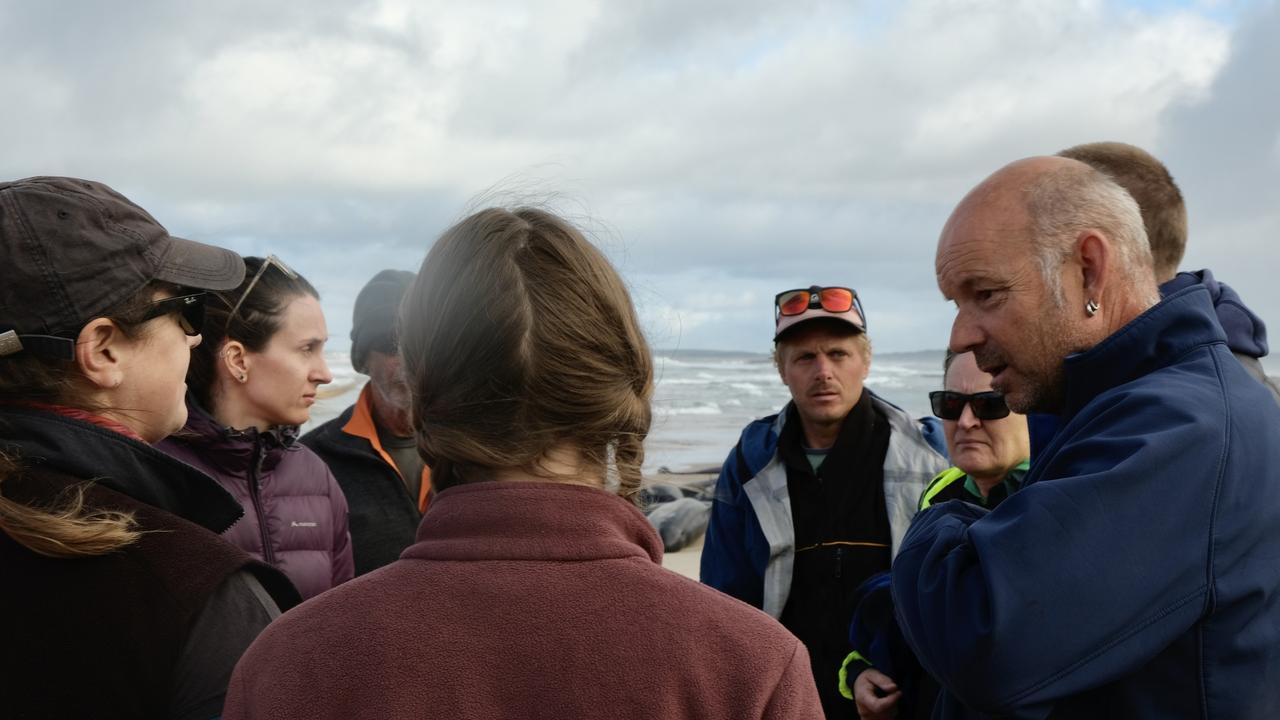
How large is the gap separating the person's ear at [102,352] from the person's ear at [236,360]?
5.29 ft

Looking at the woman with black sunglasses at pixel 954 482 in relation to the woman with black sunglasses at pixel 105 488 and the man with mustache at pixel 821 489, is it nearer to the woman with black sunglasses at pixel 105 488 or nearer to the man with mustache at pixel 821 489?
the man with mustache at pixel 821 489

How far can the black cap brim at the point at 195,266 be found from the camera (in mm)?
2047

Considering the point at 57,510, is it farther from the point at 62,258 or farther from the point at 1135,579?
the point at 1135,579

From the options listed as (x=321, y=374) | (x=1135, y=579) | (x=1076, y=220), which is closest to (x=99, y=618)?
(x=1135, y=579)

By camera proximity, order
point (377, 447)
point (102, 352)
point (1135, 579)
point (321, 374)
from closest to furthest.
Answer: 1. point (1135, 579)
2. point (102, 352)
3. point (321, 374)
4. point (377, 447)

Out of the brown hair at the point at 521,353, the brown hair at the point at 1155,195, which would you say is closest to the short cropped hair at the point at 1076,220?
the brown hair at the point at 1155,195

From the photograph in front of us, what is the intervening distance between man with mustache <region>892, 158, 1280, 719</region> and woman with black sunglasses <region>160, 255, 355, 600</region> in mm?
2276

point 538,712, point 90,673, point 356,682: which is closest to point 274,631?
point 356,682

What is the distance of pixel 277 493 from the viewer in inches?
139

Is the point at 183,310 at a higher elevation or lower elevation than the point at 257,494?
higher

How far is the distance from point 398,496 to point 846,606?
211 cm

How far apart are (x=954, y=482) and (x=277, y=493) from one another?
2367mm

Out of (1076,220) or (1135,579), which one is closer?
(1135,579)

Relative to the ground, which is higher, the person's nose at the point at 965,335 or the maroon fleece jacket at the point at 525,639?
the person's nose at the point at 965,335
